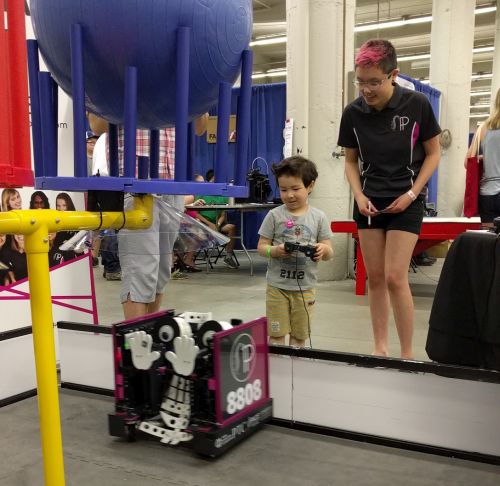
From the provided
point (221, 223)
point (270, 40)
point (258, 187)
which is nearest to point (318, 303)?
point (258, 187)

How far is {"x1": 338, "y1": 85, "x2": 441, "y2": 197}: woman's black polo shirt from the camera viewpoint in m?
1.87

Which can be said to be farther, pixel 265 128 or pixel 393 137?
pixel 265 128

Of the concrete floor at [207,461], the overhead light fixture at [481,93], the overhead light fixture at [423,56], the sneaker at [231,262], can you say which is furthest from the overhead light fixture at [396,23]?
the concrete floor at [207,461]

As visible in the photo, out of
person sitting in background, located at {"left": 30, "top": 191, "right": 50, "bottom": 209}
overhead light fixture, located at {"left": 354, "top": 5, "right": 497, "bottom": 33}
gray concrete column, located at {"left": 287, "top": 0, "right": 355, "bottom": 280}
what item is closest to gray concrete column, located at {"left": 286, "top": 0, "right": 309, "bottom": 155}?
gray concrete column, located at {"left": 287, "top": 0, "right": 355, "bottom": 280}

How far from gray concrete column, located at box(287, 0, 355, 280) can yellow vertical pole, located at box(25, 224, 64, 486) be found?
13.2 ft

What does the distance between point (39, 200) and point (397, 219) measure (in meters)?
1.59

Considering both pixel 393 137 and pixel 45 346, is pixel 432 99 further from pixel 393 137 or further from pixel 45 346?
pixel 45 346

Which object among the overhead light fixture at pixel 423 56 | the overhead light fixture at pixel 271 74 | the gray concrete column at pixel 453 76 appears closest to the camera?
the gray concrete column at pixel 453 76

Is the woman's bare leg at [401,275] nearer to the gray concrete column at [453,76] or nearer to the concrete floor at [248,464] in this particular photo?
the concrete floor at [248,464]

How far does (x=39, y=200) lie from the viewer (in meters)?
2.38

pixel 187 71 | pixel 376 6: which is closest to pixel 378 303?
pixel 187 71

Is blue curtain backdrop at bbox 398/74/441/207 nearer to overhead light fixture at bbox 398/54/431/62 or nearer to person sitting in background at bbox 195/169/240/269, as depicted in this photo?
person sitting in background at bbox 195/169/240/269

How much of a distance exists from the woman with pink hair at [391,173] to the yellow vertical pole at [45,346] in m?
1.22

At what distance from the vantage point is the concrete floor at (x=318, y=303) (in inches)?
115
